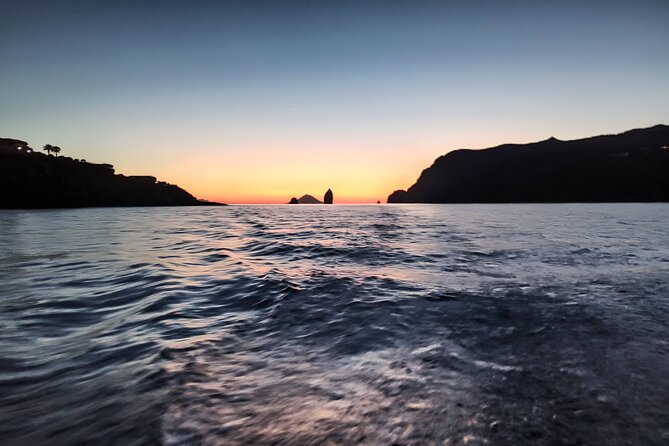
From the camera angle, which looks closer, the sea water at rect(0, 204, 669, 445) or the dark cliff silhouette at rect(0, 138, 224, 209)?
the sea water at rect(0, 204, 669, 445)

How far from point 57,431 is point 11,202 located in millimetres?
133424

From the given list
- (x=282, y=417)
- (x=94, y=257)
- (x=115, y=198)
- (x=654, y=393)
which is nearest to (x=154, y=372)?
(x=282, y=417)

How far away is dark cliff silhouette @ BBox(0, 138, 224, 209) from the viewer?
101 metres

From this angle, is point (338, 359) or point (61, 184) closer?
point (338, 359)

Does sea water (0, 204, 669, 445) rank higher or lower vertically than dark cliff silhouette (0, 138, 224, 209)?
lower

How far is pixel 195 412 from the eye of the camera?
2.97 metres

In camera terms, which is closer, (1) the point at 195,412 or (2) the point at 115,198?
(1) the point at 195,412

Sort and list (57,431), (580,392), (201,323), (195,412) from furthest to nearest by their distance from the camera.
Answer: (201,323) → (580,392) → (195,412) → (57,431)

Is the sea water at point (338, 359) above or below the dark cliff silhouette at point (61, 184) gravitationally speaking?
below

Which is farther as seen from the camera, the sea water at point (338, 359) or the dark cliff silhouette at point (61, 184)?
the dark cliff silhouette at point (61, 184)

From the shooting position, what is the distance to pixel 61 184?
112 metres

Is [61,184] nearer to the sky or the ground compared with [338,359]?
nearer to the sky

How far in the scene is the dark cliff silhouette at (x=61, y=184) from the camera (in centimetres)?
10062

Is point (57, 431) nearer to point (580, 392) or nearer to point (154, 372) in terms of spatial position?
point (154, 372)
